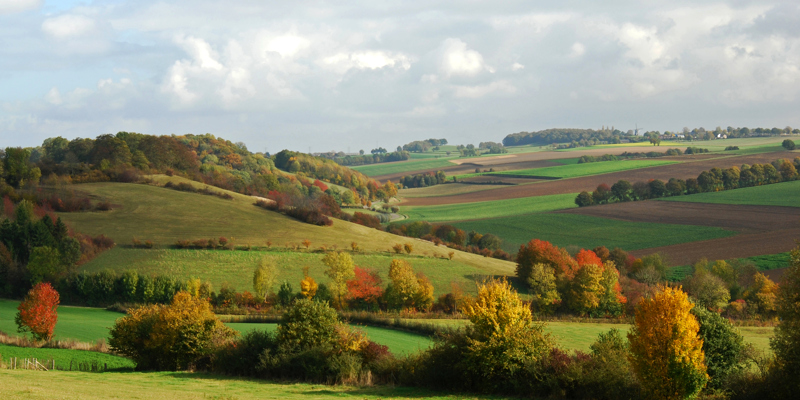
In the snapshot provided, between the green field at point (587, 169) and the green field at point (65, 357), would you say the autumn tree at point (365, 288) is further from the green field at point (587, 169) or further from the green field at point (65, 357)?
the green field at point (587, 169)

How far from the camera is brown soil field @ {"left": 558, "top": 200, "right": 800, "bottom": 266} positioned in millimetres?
84988

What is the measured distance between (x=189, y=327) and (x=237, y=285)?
35.3 meters

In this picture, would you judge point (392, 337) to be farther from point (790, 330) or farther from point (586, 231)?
point (586, 231)

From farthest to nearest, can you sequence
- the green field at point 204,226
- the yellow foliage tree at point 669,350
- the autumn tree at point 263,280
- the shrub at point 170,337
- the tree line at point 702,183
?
the tree line at point 702,183
the green field at point 204,226
the autumn tree at point 263,280
the shrub at point 170,337
the yellow foliage tree at point 669,350

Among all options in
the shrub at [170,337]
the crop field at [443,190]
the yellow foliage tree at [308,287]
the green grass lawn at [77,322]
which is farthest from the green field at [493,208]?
the shrub at [170,337]

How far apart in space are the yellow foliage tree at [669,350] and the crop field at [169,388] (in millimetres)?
8490

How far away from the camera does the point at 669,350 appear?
88.6ft

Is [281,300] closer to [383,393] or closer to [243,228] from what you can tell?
[243,228]

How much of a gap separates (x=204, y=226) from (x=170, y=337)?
186 ft

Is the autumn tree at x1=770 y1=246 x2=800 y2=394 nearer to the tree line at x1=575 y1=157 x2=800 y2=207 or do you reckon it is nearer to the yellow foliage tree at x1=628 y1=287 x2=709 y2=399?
the yellow foliage tree at x1=628 y1=287 x2=709 y2=399

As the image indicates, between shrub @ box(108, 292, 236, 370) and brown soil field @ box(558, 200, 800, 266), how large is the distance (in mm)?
69278

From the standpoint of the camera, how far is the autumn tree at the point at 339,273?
228 feet

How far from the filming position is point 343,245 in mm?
88938

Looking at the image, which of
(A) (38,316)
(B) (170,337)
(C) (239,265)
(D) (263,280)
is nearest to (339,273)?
(D) (263,280)
